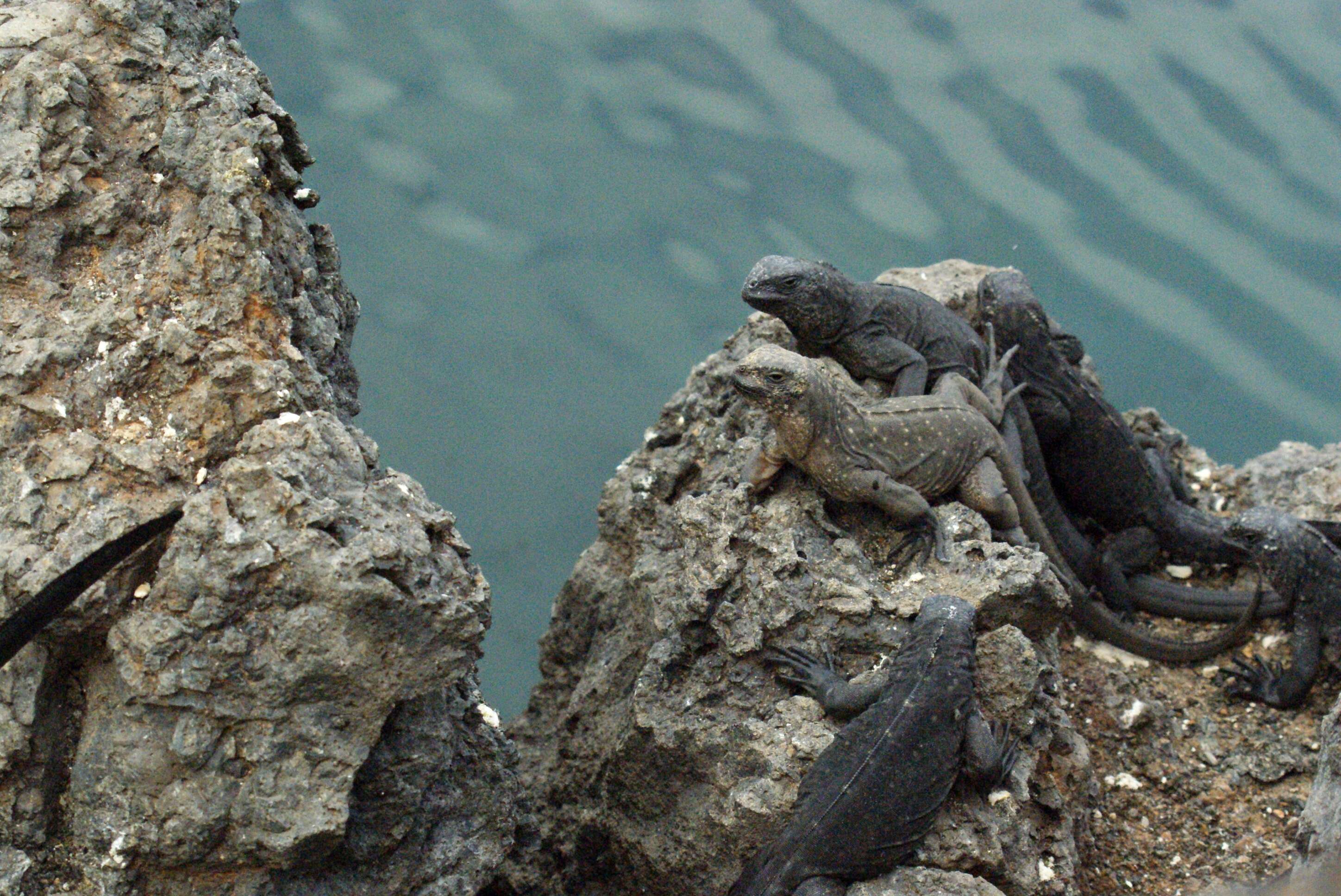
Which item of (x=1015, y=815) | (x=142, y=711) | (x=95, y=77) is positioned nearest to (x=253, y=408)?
(x=142, y=711)

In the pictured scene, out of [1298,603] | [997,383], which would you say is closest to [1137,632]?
[1298,603]

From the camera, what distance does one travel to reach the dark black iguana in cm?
625

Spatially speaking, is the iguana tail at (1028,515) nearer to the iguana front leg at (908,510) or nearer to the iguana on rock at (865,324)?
the iguana on rock at (865,324)

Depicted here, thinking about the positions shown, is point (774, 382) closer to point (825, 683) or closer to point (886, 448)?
point (886, 448)

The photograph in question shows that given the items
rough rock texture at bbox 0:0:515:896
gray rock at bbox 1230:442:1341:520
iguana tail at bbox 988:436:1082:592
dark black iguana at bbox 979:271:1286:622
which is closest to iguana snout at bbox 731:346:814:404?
iguana tail at bbox 988:436:1082:592

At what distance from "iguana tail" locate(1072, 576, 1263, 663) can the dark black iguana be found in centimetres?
20

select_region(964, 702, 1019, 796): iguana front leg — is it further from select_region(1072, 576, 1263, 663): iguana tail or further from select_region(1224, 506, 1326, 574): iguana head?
select_region(1224, 506, 1326, 574): iguana head

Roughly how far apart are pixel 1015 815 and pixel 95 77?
12.6 ft

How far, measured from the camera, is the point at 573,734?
17.6ft

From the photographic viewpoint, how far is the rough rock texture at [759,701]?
4227 millimetres

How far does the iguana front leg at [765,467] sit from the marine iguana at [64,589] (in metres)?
2.12

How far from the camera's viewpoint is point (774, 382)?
4.68 m

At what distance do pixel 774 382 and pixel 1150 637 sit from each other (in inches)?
102

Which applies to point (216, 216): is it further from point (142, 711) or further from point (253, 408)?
point (142, 711)
